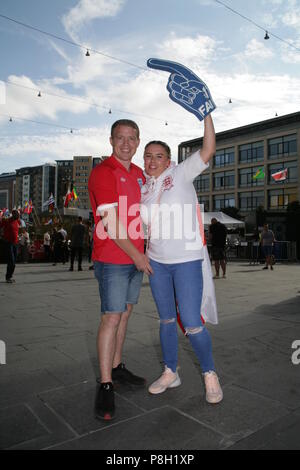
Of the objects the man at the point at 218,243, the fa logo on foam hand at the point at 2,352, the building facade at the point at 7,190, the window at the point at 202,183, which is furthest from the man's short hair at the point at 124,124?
the building facade at the point at 7,190

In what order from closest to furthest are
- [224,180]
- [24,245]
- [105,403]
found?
[105,403] → [24,245] → [224,180]

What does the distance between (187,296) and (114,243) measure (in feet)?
1.86

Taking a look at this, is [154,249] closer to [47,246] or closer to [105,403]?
[105,403]

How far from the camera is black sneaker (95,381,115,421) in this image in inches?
76.1

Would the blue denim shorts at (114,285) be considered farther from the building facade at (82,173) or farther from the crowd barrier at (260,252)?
the building facade at (82,173)

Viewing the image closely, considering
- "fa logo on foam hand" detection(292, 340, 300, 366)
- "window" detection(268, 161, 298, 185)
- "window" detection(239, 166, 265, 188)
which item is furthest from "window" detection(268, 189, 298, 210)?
"fa logo on foam hand" detection(292, 340, 300, 366)

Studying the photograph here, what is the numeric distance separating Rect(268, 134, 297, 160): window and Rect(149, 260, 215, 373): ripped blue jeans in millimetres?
46784

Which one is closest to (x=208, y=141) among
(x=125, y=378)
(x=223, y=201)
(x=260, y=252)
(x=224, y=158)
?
(x=125, y=378)

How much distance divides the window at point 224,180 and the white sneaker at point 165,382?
2049 inches

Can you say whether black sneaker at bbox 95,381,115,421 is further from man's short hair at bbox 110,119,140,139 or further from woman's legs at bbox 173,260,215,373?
man's short hair at bbox 110,119,140,139

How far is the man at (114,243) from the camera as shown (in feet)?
6.79

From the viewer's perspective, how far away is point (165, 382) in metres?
2.34

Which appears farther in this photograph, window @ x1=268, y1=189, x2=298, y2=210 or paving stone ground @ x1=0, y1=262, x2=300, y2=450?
window @ x1=268, y1=189, x2=298, y2=210

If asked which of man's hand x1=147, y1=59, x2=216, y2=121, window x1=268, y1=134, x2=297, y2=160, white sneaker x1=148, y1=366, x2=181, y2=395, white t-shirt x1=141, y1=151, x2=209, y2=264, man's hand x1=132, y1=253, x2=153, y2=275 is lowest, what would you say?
white sneaker x1=148, y1=366, x2=181, y2=395
